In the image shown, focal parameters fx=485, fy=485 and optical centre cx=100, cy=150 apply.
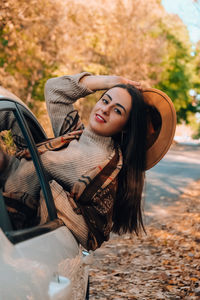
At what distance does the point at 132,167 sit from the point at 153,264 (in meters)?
3.86

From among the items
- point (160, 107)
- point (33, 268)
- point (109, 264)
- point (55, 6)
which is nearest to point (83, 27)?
point (55, 6)

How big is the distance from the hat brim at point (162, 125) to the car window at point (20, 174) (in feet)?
3.21

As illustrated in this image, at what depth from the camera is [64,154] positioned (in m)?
2.65

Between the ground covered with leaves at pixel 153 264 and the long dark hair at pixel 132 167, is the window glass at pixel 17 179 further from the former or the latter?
the ground covered with leaves at pixel 153 264

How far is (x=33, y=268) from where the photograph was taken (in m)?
1.67

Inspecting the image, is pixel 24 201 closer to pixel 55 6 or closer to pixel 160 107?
pixel 160 107

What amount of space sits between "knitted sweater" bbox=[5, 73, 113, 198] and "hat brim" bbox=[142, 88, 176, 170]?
14.1 inches

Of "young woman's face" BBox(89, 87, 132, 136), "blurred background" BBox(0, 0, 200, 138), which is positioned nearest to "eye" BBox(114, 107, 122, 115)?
"young woman's face" BBox(89, 87, 132, 136)

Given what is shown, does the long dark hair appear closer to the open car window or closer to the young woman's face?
the young woman's face

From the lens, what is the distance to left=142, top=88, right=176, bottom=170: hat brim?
124 inches

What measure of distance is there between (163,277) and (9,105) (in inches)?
171

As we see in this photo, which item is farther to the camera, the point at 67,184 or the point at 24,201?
the point at 67,184

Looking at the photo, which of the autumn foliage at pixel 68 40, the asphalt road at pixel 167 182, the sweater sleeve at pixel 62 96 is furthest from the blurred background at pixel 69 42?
the sweater sleeve at pixel 62 96

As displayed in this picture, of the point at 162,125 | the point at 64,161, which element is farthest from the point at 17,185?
the point at 162,125
